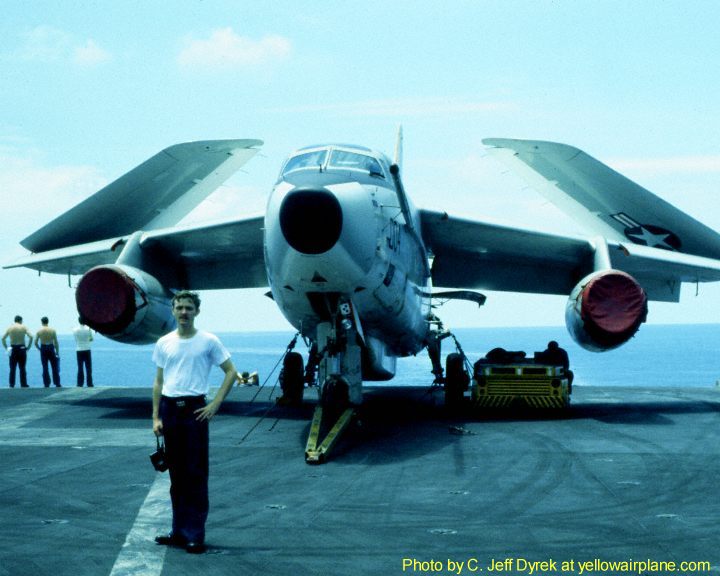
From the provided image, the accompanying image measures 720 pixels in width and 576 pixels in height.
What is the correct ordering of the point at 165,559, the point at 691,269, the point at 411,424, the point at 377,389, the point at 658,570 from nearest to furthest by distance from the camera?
the point at 658,570, the point at 165,559, the point at 411,424, the point at 691,269, the point at 377,389

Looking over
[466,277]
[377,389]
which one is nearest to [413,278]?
[466,277]

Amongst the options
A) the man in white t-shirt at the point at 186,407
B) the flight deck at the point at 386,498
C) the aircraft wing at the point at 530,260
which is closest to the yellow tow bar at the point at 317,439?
the flight deck at the point at 386,498

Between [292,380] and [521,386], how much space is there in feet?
16.9

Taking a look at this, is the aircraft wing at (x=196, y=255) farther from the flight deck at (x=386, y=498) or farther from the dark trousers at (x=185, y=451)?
the dark trousers at (x=185, y=451)

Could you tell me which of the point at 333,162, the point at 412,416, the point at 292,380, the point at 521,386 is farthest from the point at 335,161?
the point at 292,380

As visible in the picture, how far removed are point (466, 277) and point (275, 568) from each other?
47.3ft

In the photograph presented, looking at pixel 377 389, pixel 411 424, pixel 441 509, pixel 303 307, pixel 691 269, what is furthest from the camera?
pixel 377 389

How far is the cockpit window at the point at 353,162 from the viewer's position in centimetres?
1219

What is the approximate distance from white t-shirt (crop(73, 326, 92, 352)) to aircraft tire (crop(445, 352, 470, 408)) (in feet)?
35.2

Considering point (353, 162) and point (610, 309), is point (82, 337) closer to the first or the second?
point (353, 162)

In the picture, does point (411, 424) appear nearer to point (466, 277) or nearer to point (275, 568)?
point (466, 277)

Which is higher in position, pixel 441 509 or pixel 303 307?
pixel 303 307

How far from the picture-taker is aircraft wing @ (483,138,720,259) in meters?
17.3

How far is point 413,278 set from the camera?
49.3 ft
